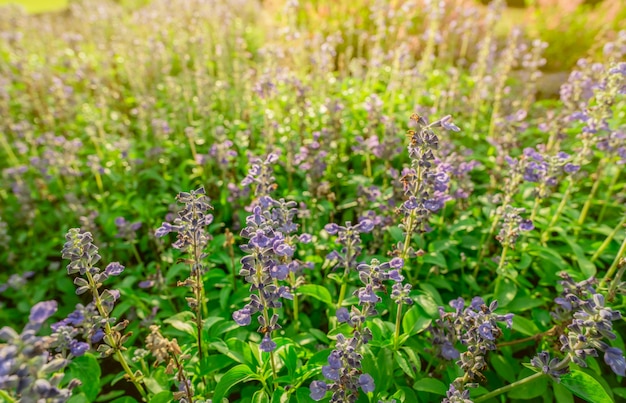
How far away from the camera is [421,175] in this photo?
8.68 ft

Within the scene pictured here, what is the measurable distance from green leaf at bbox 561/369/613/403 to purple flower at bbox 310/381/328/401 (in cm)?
145

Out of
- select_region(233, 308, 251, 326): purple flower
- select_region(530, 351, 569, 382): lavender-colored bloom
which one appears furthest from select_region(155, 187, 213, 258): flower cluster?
select_region(530, 351, 569, 382): lavender-colored bloom

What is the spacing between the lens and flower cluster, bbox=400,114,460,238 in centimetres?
248

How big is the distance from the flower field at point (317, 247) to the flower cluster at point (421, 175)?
0.6 inches

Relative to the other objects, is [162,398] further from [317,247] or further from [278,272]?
[317,247]

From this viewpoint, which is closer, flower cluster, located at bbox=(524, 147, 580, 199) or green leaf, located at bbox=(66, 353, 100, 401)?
green leaf, located at bbox=(66, 353, 100, 401)

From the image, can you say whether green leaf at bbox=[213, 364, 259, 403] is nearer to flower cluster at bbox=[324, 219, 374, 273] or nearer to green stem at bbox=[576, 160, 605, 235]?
flower cluster at bbox=[324, 219, 374, 273]

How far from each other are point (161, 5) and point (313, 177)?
9.17 m

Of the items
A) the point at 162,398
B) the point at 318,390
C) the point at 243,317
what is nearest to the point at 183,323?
the point at 162,398

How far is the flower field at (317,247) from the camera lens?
2.39 meters

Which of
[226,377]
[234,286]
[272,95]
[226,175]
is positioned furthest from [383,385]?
[272,95]

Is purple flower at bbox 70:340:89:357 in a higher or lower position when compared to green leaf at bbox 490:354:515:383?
higher

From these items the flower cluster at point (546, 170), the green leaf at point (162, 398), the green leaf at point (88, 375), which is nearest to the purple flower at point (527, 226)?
the flower cluster at point (546, 170)

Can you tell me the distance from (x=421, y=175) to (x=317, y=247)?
1.53 meters
